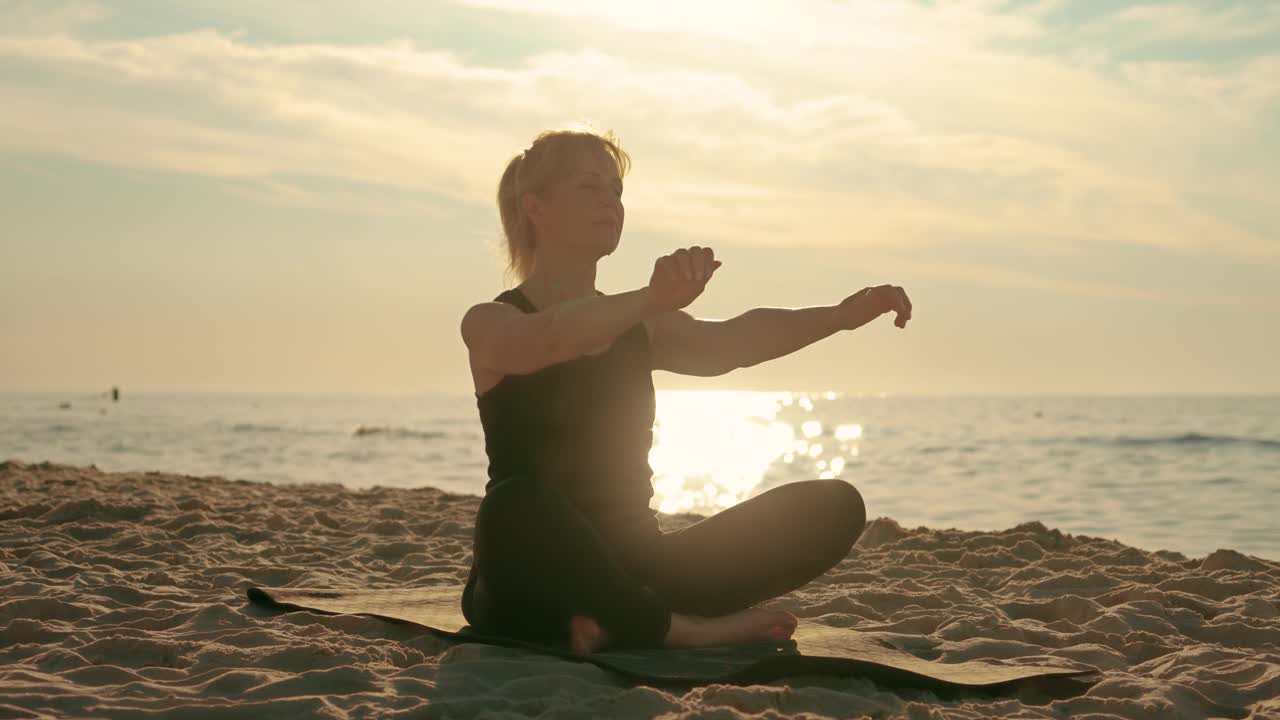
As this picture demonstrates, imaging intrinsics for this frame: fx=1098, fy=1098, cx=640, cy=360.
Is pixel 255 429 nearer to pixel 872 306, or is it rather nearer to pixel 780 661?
pixel 872 306

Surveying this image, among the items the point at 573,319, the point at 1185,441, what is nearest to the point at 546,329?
the point at 573,319

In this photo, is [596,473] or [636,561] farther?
[636,561]

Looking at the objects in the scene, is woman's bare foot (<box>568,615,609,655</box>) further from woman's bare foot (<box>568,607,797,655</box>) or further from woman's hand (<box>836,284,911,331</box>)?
woman's hand (<box>836,284,911,331</box>)

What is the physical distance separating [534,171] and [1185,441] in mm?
27468

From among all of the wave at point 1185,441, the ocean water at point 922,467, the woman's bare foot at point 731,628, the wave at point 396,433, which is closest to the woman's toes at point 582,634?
the woman's bare foot at point 731,628

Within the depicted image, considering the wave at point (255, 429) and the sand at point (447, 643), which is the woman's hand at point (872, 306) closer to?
the sand at point (447, 643)

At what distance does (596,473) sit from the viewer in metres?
3.47

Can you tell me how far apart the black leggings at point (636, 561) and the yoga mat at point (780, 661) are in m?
0.11

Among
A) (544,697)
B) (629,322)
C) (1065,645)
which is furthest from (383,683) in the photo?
(1065,645)

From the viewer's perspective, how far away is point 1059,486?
15016 mm

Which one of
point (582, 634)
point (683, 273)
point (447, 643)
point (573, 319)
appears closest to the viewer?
point (683, 273)

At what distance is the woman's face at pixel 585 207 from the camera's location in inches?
139

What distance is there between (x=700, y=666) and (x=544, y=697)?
24.2 inches

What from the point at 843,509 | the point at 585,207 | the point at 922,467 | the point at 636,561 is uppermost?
the point at 585,207
